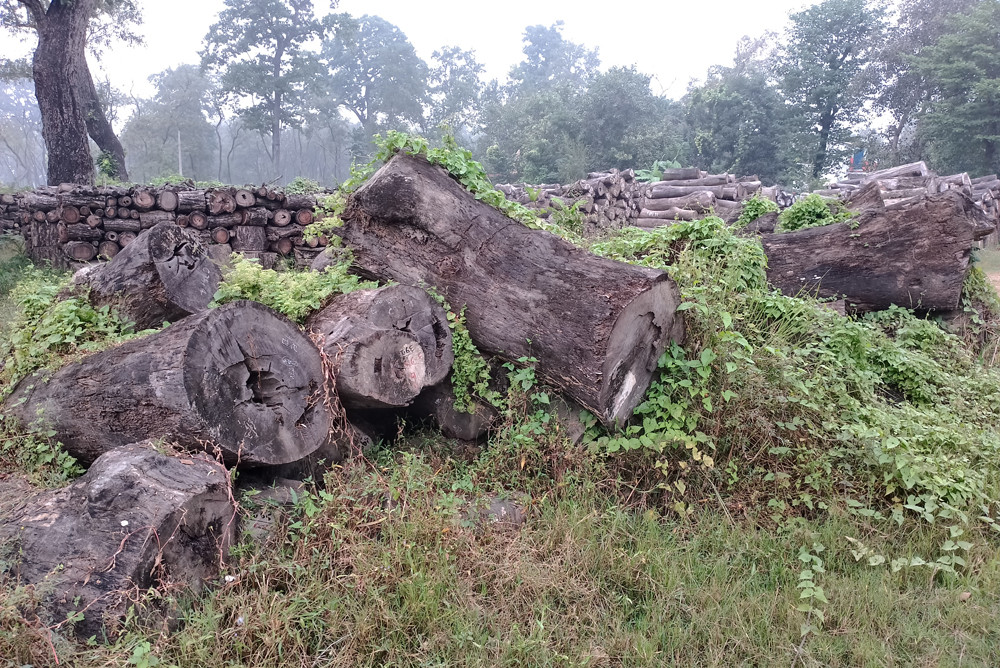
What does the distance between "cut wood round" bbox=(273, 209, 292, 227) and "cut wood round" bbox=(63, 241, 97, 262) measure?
10.5ft

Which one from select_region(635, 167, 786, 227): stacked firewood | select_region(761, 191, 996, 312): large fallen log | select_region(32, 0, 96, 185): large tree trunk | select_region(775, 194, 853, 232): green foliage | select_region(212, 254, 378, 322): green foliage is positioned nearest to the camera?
select_region(212, 254, 378, 322): green foliage

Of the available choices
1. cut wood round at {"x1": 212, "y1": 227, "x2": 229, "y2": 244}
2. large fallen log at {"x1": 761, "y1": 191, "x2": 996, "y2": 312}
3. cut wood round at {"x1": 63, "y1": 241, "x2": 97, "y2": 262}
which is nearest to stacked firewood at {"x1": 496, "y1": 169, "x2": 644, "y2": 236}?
cut wood round at {"x1": 212, "y1": 227, "x2": 229, "y2": 244}

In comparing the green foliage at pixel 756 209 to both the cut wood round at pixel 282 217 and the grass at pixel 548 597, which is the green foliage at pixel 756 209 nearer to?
the grass at pixel 548 597

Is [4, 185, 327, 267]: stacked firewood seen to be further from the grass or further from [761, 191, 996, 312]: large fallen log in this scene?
the grass

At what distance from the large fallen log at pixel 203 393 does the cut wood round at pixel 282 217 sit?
26.1ft

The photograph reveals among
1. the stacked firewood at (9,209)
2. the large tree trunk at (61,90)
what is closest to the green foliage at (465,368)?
the stacked firewood at (9,209)

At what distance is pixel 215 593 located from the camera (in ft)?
9.00

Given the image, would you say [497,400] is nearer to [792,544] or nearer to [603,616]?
[603,616]

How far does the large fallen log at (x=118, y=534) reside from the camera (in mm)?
2547

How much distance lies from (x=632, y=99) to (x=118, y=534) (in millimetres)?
30520

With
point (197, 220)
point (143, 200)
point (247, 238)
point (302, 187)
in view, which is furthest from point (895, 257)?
point (143, 200)

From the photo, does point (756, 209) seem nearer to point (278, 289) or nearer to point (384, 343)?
point (384, 343)

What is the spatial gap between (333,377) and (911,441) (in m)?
3.62

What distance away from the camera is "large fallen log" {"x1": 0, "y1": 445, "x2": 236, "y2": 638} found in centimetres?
255
